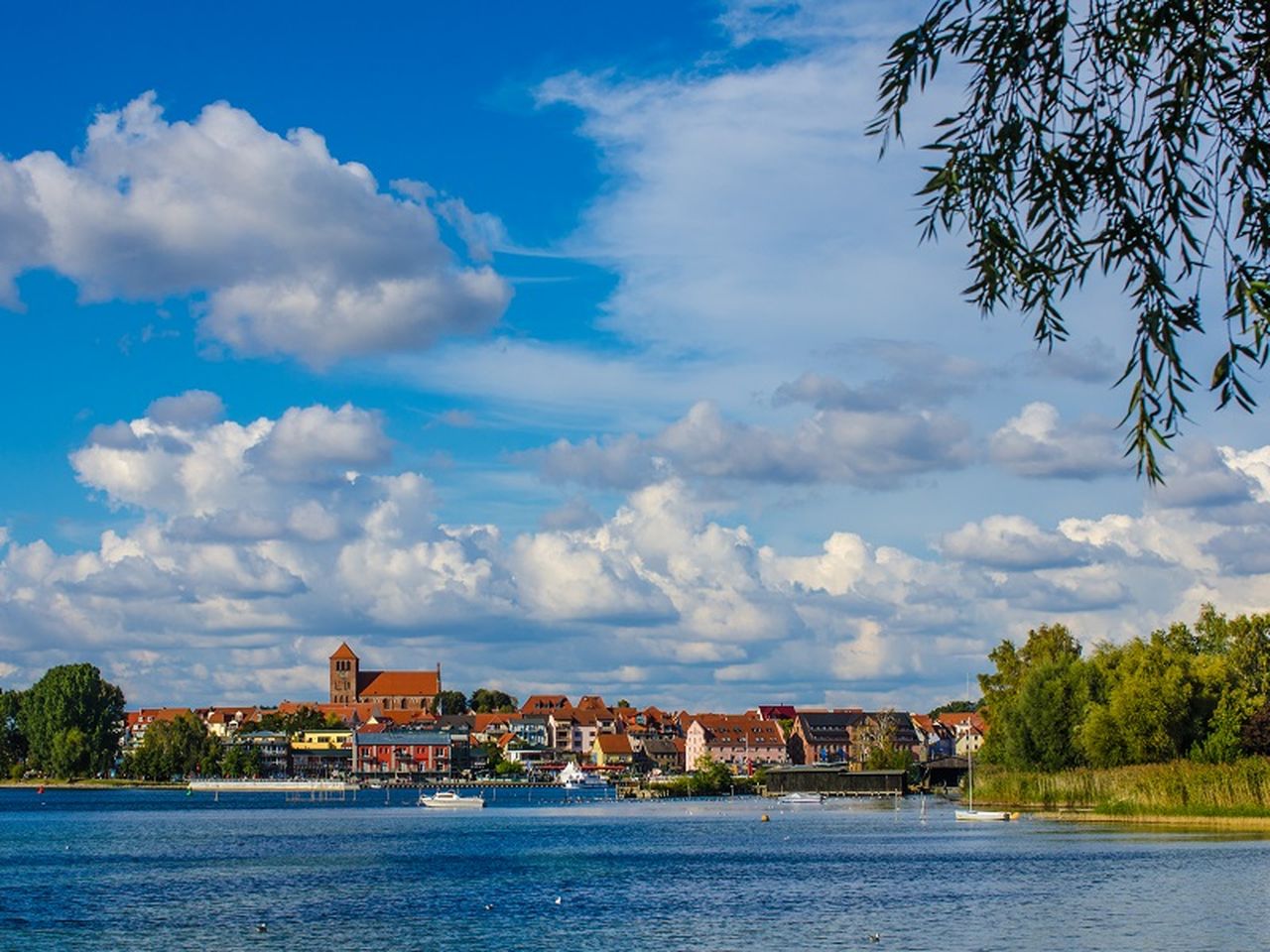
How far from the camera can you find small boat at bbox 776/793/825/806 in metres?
166

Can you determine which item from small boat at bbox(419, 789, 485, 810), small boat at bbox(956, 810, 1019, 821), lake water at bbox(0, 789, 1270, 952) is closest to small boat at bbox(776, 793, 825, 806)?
small boat at bbox(419, 789, 485, 810)

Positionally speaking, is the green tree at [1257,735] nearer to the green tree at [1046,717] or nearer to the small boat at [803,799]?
the green tree at [1046,717]

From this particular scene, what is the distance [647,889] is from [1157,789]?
39552 mm

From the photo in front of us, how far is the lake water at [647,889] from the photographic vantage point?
41906 mm

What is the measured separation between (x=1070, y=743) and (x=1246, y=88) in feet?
316

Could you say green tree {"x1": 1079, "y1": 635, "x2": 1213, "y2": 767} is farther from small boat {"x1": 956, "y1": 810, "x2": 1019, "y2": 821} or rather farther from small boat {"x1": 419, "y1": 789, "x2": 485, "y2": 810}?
small boat {"x1": 419, "y1": 789, "x2": 485, "y2": 810}

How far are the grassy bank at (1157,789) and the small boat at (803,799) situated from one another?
5672cm

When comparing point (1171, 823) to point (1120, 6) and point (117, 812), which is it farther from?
point (117, 812)

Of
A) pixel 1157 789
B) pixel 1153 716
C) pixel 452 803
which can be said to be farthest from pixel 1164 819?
pixel 452 803

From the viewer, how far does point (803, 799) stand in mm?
169125

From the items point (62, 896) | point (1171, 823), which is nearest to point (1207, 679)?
point (1171, 823)

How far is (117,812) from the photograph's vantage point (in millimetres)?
150625

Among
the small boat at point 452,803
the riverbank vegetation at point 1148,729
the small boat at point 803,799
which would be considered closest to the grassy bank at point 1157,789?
the riverbank vegetation at point 1148,729

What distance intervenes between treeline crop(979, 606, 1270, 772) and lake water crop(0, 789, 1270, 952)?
7344mm
